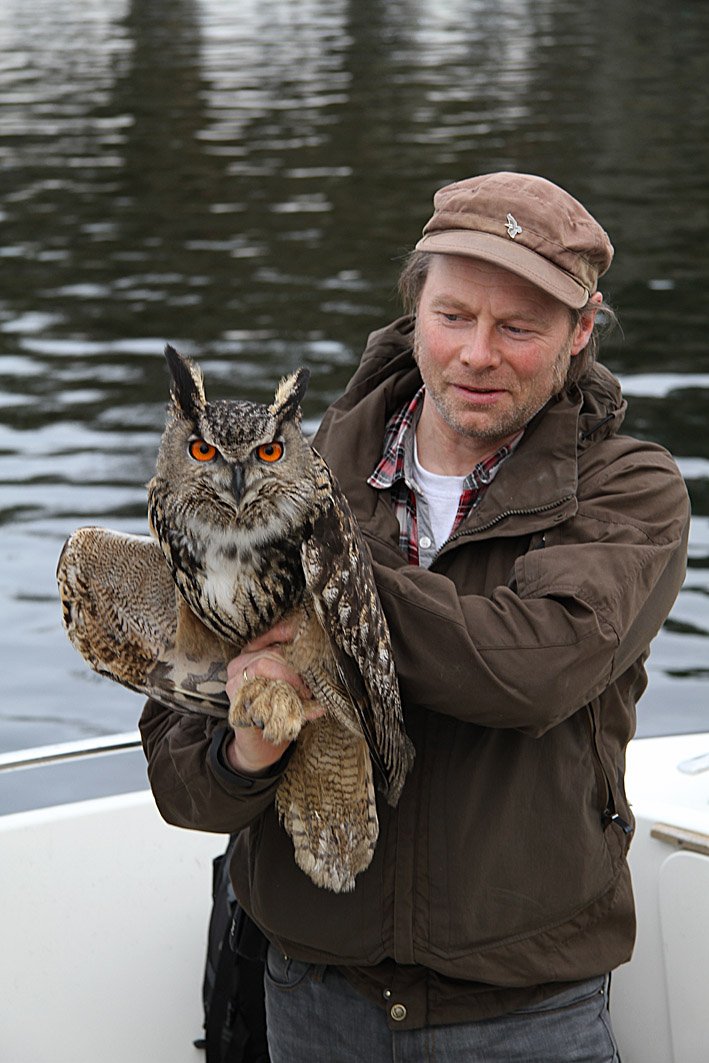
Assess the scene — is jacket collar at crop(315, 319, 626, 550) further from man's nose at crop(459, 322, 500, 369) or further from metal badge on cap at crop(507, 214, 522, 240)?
metal badge on cap at crop(507, 214, 522, 240)

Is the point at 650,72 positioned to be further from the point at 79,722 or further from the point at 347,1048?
the point at 347,1048

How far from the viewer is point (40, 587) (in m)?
8.23

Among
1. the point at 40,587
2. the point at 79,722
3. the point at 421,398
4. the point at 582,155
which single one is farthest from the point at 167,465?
the point at 582,155

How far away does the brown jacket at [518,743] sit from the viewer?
8.17 ft

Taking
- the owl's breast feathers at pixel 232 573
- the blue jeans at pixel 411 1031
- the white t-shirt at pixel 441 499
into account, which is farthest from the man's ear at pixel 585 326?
the blue jeans at pixel 411 1031

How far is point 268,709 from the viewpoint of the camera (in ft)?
8.50

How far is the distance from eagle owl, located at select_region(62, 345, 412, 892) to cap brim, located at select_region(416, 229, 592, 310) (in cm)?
37

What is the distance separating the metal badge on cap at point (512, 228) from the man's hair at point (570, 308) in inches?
6.8

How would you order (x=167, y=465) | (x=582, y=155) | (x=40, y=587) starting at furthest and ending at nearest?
(x=582, y=155)
(x=40, y=587)
(x=167, y=465)

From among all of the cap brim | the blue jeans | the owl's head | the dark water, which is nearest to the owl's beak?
the owl's head

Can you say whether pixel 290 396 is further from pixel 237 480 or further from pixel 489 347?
pixel 489 347

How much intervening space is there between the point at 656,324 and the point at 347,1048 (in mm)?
10447

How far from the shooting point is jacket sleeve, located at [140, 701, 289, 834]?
270 cm

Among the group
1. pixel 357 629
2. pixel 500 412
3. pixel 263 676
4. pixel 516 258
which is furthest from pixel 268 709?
pixel 516 258
